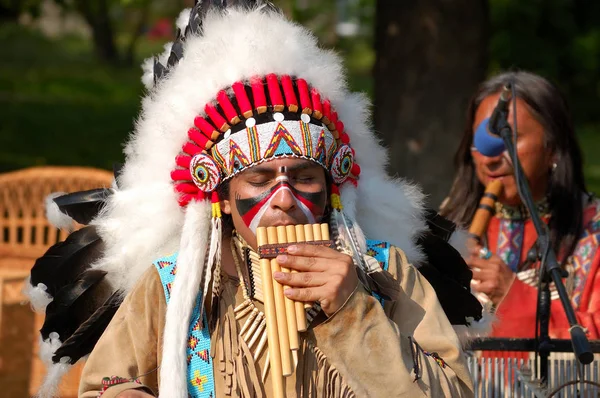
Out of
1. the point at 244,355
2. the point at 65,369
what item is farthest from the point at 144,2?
the point at 244,355

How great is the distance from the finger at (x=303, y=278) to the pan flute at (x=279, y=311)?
0.04m

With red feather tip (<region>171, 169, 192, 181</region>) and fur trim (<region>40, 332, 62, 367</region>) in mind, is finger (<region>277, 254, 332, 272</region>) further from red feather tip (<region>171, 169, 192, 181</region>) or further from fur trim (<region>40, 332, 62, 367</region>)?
fur trim (<region>40, 332, 62, 367</region>)

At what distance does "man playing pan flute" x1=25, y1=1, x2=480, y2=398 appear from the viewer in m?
2.57

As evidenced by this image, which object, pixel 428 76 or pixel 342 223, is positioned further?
pixel 428 76

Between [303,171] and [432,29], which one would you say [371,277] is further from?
[432,29]

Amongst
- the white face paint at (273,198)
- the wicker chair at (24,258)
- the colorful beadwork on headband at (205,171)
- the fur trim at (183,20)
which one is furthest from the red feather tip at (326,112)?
the wicker chair at (24,258)

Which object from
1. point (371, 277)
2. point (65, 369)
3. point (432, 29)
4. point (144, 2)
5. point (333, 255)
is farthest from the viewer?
point (144, 2)

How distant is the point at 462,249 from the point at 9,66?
20.8 m

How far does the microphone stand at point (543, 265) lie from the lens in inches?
118

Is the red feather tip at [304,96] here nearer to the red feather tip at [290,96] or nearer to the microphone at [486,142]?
the red feather tip at [290,96]

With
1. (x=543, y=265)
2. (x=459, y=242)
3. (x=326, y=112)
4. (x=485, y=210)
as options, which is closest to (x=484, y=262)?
(x=485, y=210)

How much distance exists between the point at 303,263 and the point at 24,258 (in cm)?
394

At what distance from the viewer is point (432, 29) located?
627 centimetres

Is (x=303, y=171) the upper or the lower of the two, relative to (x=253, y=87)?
lower
